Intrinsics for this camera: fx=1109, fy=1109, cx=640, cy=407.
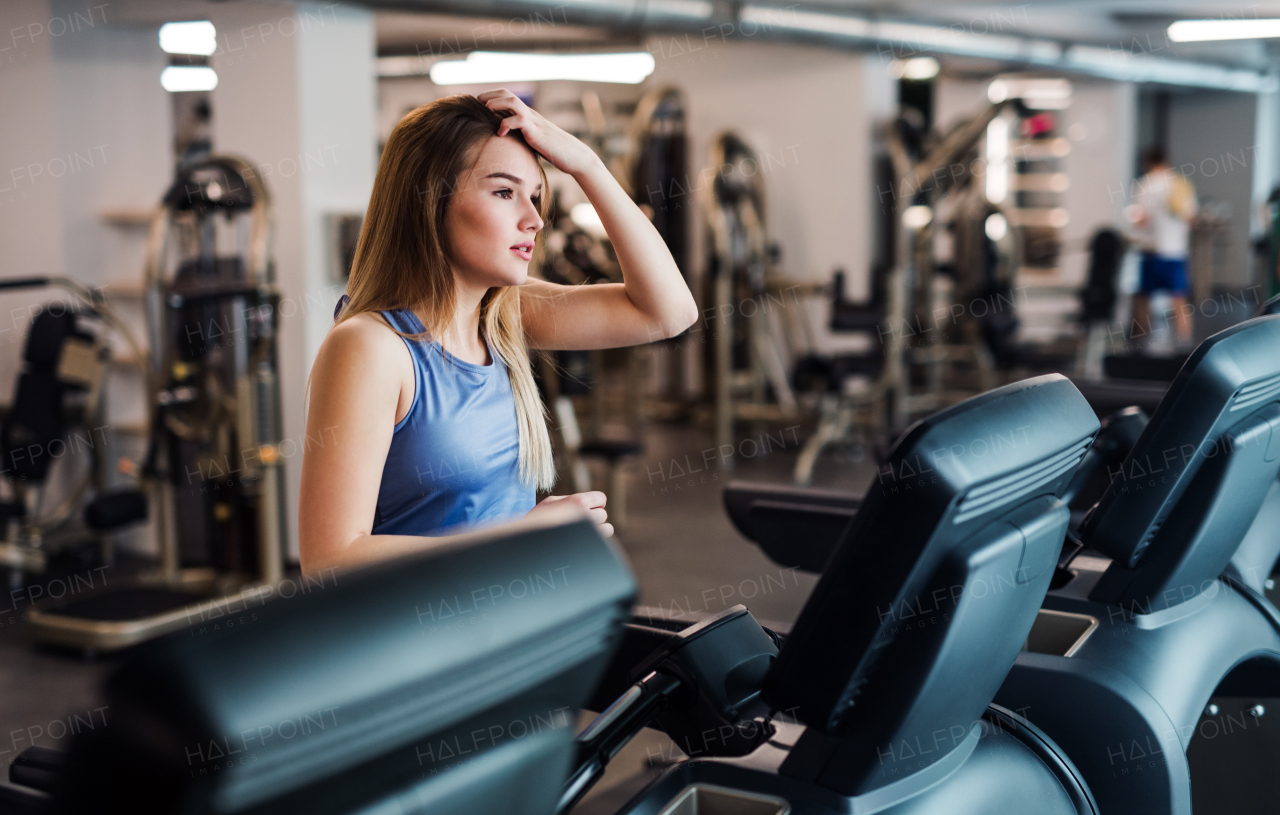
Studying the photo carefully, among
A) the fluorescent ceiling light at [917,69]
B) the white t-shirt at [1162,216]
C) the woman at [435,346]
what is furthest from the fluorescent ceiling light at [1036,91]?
the woman at [435,346]

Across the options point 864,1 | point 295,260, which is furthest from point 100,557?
point 864,1

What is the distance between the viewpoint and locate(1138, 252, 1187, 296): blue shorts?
10.2m

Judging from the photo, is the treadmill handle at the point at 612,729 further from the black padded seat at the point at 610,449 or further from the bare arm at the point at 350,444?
the black padded seat at the point at 610,449

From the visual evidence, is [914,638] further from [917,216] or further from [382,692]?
[917,216]

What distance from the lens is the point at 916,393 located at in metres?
8.27

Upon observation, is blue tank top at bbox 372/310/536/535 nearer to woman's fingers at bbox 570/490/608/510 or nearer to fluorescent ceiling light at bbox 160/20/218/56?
woman's fingers at bbox 570/490/608/510

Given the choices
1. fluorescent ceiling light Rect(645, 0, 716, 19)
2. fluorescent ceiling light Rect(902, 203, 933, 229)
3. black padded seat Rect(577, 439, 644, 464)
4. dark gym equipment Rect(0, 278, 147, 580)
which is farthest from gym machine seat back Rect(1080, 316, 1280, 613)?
fluorescent ceiling light Rect(902, 203, 933, 229)

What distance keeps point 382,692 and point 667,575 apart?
385 centimetres

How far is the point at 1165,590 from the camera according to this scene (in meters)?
1.55

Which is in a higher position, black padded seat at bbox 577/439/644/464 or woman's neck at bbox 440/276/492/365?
woman's neck at bbox 440/276/492/365

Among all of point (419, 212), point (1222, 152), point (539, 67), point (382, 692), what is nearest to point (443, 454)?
point (419, 212)

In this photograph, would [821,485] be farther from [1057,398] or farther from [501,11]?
[1057,398]

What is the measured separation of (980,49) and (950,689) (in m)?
7.34

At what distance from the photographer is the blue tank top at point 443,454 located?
1.28m
